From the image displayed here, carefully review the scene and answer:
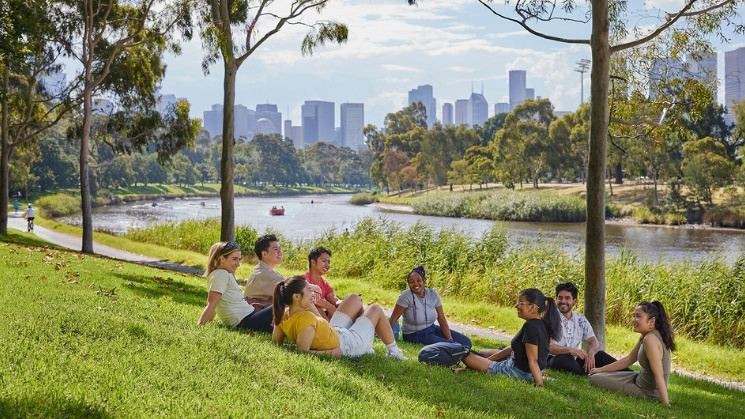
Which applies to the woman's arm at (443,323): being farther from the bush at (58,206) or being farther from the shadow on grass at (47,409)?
the bush at (58,206)

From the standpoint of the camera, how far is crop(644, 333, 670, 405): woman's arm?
574 centimetres

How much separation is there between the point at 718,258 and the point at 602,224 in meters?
5.97

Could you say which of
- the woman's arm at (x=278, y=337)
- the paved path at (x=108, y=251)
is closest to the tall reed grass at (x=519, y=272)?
the paved path at (x=108, y=251)

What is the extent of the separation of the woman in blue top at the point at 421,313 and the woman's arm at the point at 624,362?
5.16 feet

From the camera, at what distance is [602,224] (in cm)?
813

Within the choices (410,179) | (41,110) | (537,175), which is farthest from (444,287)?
(410,179)

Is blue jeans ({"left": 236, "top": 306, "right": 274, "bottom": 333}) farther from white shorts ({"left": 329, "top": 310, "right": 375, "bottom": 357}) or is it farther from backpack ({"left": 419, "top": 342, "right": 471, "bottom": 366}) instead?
backpack ({"left": 419, "top": 342, "right": 471, "bottom": 366})

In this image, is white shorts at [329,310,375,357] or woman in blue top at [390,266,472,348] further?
woman in blue top at [390,266,472,348]

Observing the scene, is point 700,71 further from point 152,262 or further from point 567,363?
point 152,262

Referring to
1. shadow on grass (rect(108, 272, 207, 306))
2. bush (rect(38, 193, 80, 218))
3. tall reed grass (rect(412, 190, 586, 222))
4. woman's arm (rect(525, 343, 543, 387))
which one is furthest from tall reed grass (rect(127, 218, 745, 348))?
bush (rect(38, 193, 80, 218))

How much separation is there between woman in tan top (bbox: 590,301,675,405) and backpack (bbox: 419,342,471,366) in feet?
4.30

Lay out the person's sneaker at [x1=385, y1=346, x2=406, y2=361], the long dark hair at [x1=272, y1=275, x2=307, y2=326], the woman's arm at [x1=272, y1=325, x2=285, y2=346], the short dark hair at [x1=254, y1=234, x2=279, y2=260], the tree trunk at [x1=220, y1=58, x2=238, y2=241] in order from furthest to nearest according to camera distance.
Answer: the tree trunk at [x1=220, y1=58, x2=238, y2=241] < the short dark hair at [x1=254, y1=234, x2=279, y2=260] < the person's sneaker at [x1=385, y1=346, x2=406, y2=361] < the woman's arm at [x1=272, y1=325, x2=285, y2=346] < the long dark hair at [x1=272, y1=275, x2=307, y2=326]

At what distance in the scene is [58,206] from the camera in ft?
156

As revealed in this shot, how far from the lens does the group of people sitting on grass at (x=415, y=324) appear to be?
228 inches
